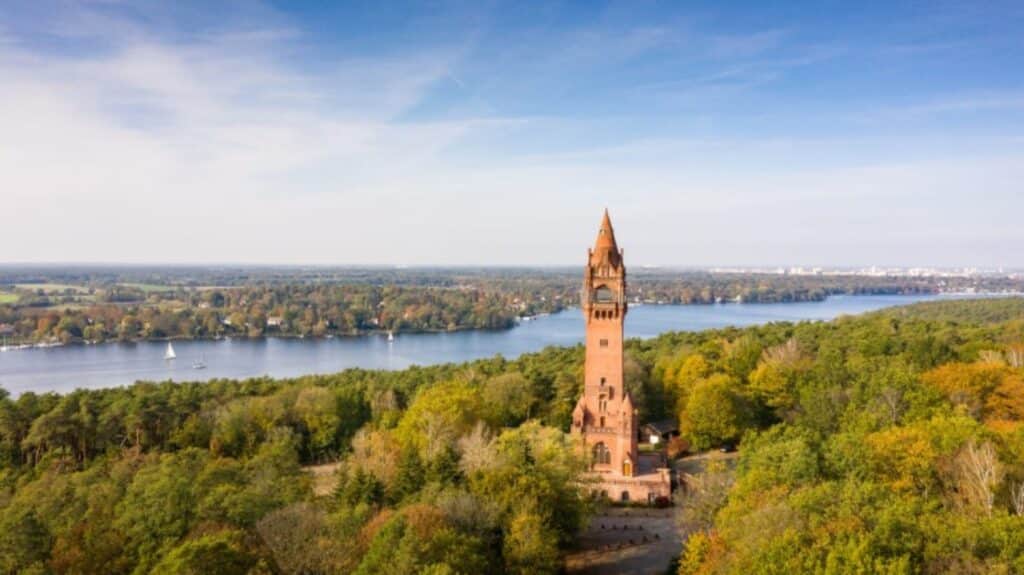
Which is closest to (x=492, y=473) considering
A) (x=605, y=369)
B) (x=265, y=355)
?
(x=605, y=369)

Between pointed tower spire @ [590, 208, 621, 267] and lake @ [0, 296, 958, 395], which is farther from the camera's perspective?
lake @ [0, 296, 958, 395]

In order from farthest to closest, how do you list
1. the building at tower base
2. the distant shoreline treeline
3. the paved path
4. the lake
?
the distant shoreline treeline → the lake → the building at tower base → the paved path

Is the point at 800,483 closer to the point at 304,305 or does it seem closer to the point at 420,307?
the point at 420,307

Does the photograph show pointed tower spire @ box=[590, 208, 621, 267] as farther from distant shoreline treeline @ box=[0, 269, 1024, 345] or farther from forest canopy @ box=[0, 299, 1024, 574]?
distant shoreline treeline @ box=[0, 269, 1024, 345]

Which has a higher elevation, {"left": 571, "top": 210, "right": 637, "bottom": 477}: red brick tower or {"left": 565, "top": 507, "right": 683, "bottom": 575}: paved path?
{"left": 571, "top": 210, "right": 637, "bottom": 477}: red brick tower

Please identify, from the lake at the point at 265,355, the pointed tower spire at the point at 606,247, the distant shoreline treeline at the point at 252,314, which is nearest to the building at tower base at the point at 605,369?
the pointed tower spire at the point at 606,247

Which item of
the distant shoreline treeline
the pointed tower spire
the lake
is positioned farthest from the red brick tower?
the distant shoreline treeline

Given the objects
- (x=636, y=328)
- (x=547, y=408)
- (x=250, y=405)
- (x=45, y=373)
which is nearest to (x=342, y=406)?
(x=250, y=405)
